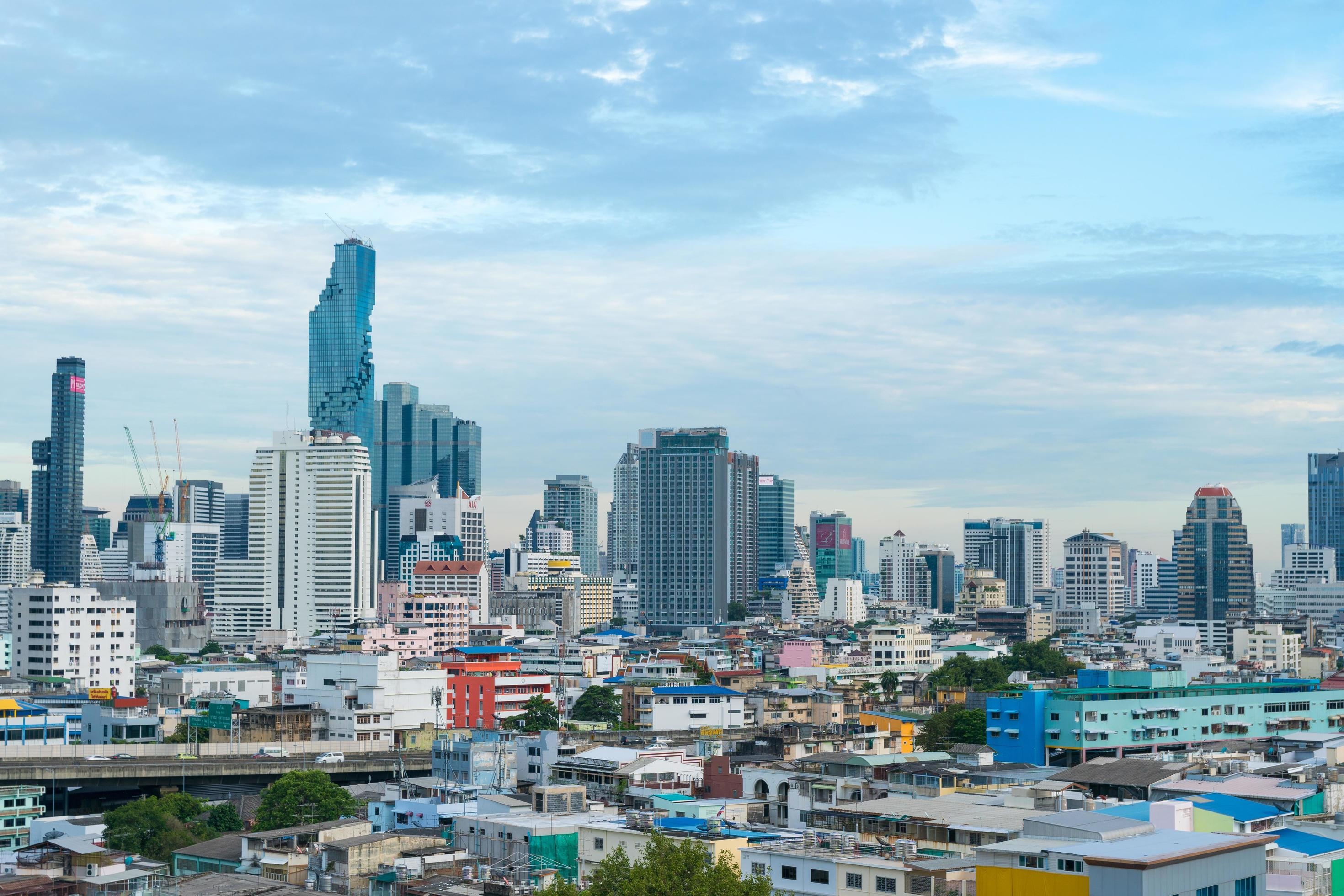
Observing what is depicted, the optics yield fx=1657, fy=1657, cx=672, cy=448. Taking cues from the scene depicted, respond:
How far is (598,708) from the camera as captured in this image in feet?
335

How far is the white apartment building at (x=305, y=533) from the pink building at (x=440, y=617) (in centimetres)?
3274

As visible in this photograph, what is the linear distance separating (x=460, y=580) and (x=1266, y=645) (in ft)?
287

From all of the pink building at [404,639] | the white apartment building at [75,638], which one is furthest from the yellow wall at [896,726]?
the pink building at [404,639]

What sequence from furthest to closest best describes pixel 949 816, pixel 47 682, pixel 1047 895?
pixel 47 682 < pixel 949 816 < pixel 1047 895

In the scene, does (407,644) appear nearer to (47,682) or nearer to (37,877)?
(47,682)

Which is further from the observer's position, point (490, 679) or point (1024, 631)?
point (1024, 631)

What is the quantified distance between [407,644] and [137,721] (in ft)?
199

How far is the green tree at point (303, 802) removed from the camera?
55.8 meters

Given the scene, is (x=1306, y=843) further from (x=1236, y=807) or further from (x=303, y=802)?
(x=303, y=802)

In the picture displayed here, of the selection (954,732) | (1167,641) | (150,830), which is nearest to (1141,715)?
(954,732)

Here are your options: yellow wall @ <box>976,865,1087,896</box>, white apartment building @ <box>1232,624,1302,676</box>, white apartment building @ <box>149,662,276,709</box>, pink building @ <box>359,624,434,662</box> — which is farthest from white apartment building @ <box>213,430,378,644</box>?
yellow wall @ <box>976,865,1087,896</box>

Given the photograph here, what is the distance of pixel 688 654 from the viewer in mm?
132750

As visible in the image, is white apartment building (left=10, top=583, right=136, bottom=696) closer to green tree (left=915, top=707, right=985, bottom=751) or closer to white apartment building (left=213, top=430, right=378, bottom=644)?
green tree (left=915, top=707, right=985, bottom=751)

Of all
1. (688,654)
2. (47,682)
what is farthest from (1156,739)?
(47,682)
